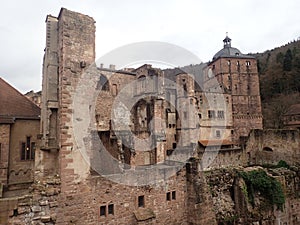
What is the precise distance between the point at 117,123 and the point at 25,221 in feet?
54.7

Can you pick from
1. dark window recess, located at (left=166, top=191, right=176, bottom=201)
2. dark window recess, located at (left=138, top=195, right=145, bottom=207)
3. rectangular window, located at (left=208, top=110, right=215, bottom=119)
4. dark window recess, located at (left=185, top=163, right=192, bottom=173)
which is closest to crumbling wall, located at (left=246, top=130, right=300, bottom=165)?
dark window recess, located at (left=185, top=163, right=192, bottom=173)

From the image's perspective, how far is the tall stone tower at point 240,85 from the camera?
39094 millimetres

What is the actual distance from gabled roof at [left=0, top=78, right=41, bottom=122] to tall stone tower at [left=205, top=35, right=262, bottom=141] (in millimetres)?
31011

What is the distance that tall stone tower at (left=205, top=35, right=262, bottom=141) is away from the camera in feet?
128

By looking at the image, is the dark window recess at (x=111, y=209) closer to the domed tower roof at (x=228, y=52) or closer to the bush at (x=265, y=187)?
the bush at (x=265, y=187)

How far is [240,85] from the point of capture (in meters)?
41.0

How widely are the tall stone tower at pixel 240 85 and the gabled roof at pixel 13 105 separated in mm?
31011

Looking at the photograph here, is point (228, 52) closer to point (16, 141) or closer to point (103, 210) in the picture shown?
point (16, 141)

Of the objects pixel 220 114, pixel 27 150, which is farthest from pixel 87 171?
pixel 220 114

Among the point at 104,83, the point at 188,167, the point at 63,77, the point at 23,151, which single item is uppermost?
the point at 104,83

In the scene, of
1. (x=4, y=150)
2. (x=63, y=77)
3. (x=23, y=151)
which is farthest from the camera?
(x=23, y=151)

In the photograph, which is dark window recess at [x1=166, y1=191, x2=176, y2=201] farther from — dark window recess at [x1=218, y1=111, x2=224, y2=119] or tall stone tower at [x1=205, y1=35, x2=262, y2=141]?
tall stone tower at [x1=205, y1=35, x2=262, y2=141]

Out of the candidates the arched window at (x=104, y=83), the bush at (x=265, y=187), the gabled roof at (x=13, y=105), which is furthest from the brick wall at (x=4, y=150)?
the arched window at (x=104, y=83)

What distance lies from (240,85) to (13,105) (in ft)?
121
